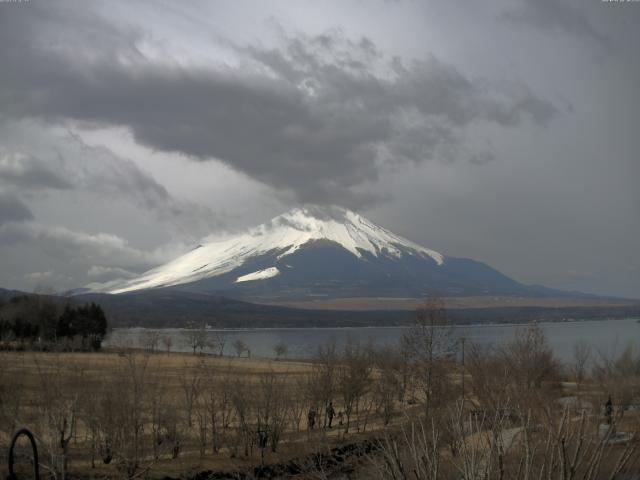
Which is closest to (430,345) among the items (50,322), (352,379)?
(352,379)

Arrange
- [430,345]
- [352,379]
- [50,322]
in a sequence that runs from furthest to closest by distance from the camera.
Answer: [50,322] < [352,379] < [430,345]

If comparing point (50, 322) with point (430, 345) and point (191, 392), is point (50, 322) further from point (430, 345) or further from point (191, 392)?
point (430, 345)

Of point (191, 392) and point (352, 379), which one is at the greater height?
point (191, 392)

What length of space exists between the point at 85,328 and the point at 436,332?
74.6m

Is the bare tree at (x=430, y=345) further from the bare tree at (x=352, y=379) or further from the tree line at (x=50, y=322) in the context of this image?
the tree line at (x=50, y=322)

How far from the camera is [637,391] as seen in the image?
105 ft

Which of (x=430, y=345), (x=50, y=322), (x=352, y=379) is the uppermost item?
(x=430, y=345)

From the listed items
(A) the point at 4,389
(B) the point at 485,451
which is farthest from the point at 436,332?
(B) the point at 485,451

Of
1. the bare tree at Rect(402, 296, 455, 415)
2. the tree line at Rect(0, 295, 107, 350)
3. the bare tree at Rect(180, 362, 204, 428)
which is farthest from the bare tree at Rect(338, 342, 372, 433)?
the tree line at Rect(0, 295, 107, 350)

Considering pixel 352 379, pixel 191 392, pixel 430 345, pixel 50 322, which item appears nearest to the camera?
pixel 191 392

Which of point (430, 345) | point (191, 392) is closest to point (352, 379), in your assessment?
point (430, 345)

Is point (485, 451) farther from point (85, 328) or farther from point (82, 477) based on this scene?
point (85, 328)

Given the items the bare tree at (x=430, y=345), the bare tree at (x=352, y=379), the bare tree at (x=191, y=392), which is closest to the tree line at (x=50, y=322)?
the bare tree at (x=191, y=392)

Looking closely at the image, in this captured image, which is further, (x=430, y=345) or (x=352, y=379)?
(x=352, y=379)
